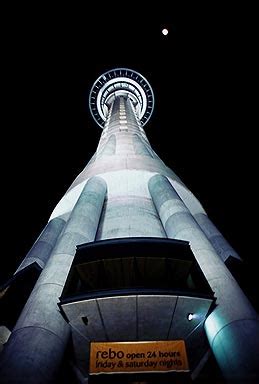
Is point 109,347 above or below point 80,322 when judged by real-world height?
below

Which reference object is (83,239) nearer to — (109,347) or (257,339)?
(109,347)

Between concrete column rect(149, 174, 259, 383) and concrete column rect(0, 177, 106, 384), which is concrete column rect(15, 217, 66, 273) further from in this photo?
concrete column rect(149, 174, 259, 383)

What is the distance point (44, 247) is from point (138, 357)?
475 inches

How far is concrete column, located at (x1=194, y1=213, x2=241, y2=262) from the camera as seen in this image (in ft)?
63.6

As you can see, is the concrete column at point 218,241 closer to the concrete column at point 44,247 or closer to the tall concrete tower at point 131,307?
the tall concrete tower at point 131,307

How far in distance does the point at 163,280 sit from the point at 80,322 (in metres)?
3.92

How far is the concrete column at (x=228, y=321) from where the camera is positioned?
33.1 ft

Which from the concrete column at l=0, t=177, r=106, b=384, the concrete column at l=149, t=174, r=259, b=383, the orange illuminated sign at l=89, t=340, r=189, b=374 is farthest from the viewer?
the concrete column at l=149, t=174, r=259, b=383

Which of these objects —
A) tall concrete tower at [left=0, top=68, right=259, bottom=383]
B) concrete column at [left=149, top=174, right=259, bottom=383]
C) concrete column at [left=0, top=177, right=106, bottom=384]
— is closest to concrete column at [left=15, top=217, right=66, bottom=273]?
tall concrete tower at [left=0, top=68, right=259, bottom=383]

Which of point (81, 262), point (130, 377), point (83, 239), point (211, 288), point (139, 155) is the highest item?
point (139, 155)

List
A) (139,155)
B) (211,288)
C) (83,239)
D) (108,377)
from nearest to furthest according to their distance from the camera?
(108,377) → (211,288) → (83,239) → (139,155)

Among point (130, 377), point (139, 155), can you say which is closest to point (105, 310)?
point (130, 377)

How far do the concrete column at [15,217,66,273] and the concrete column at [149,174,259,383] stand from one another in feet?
26.5

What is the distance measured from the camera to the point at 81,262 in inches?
531
